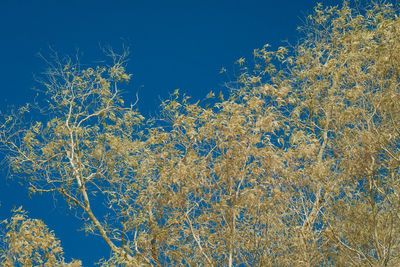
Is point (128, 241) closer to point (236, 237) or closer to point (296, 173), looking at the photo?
point (236, 237)

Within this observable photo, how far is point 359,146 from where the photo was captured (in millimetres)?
8781

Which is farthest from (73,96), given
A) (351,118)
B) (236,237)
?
(351,118)

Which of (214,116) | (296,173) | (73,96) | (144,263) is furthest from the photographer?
(73,96)

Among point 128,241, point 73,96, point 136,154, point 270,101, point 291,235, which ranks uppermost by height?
point 73,96

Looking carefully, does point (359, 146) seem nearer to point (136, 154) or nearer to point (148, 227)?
point (148, 227)

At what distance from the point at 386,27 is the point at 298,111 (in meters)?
3.87

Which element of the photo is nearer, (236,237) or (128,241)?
(236,237)

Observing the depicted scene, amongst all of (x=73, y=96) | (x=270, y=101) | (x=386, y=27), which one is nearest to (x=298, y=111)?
(x=270, y=101)

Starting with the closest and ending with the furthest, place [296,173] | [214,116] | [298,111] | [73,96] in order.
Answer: [296,173]
[214,116]
[298,111]
[73,96]

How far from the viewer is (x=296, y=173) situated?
8.67 m

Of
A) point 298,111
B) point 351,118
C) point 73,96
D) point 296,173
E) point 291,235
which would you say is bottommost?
point 291,235

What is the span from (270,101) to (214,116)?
1.52 metres

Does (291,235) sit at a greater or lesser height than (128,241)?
lesser

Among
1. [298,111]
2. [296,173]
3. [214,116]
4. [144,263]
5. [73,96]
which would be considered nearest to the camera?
[296,173]
